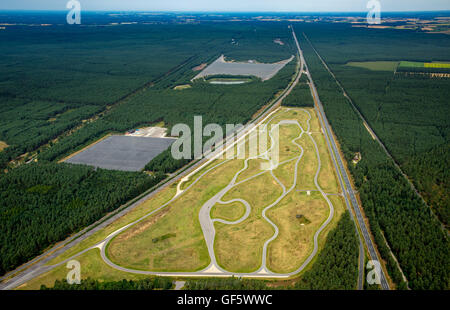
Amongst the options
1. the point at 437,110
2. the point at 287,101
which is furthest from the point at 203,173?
the point at 437,110

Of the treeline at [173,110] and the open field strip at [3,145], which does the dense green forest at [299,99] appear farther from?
the open field strip at [3,145]

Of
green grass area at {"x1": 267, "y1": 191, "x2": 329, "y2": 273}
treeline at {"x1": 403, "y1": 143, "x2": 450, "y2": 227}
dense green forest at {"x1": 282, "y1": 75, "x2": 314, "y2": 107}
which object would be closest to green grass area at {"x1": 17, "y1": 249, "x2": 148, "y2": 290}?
green grass area at {"x1": 267, "y1": 191, "x2": 329, "y2": 273}

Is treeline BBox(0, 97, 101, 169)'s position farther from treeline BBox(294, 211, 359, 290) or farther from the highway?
the highway

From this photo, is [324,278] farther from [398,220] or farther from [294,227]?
[398,220]

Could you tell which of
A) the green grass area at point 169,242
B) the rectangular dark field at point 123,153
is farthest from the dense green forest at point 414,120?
the rectangular dark field at point 123,153

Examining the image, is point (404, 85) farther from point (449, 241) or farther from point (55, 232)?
point (55, 232)
